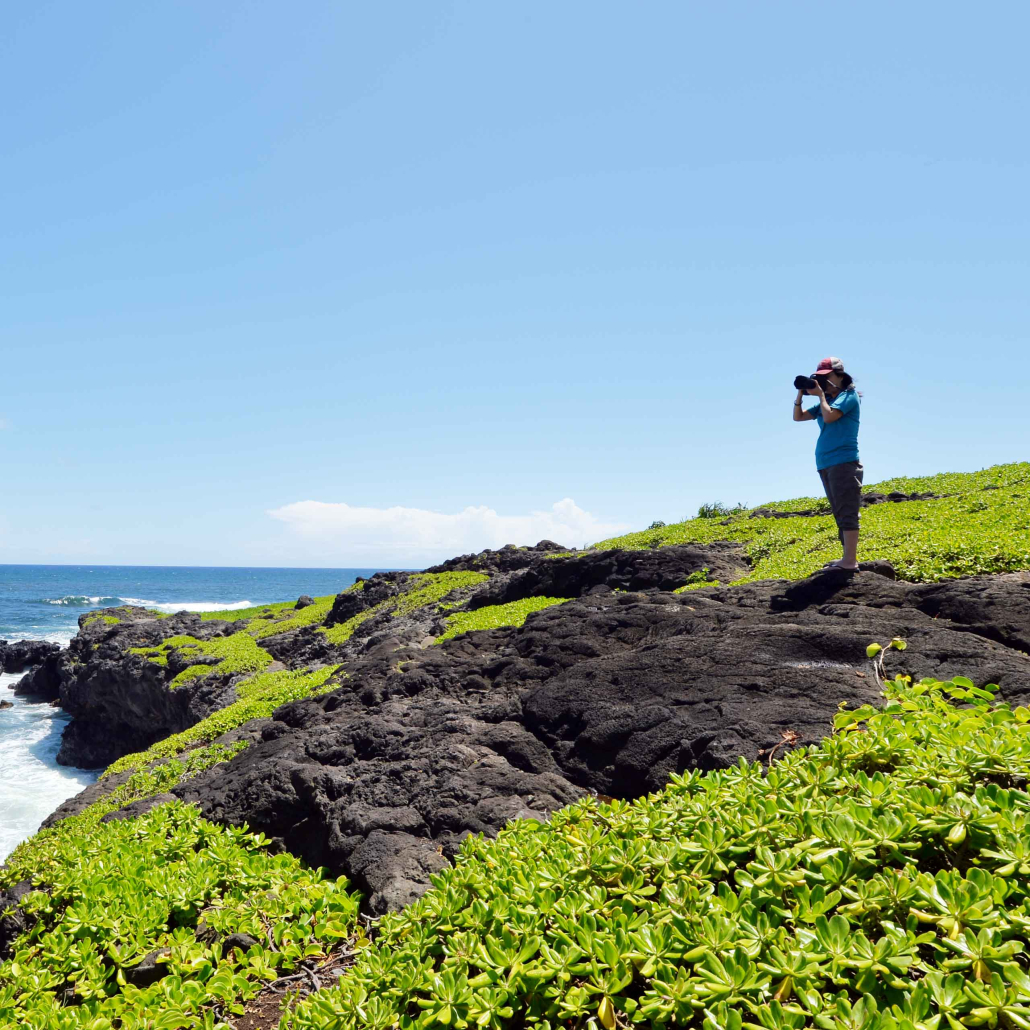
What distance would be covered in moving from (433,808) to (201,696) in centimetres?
1525

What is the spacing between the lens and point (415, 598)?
68.2 ft

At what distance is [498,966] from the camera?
2.52m

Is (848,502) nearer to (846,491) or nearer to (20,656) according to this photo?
(846,491)

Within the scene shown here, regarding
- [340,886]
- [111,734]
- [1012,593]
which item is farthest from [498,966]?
[111,734]

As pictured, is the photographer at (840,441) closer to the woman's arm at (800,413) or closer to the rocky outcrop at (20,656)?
the woman's arm at (800,413)

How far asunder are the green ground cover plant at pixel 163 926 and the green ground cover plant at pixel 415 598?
12.9 meters

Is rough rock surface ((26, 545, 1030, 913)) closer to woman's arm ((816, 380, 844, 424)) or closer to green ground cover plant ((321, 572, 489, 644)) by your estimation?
woman's arm ((816, 380, 844, 424))

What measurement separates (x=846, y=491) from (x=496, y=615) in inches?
280

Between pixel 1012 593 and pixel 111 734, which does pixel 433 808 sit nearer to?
pixel 1012 593

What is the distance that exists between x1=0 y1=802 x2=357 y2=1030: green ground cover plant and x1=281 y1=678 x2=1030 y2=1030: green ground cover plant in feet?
3.52

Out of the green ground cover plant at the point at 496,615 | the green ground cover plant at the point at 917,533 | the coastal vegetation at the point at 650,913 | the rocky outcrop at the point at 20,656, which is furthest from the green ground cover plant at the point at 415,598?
the rocky outcrop at the point at 20,656

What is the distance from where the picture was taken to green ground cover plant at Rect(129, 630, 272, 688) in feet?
62.3

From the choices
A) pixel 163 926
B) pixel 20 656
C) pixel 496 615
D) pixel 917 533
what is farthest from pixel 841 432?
pixel 20 656

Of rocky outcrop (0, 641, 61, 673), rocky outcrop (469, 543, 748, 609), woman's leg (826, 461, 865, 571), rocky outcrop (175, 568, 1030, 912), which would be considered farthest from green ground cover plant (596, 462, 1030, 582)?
rocky outcrop (0, 641, 61, 673)
